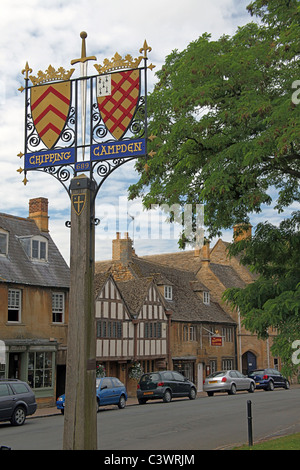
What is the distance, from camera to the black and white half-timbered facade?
3394 centimetres

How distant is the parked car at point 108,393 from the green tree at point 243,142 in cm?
1211

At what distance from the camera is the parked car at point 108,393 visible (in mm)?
25300

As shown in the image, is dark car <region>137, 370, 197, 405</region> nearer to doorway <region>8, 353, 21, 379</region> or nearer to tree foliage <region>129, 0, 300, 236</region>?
doorway <region>8, 353, 21, 379</region>

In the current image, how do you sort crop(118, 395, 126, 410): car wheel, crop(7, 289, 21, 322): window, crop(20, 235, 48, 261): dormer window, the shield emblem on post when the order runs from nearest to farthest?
the shield emblem on post
crop(118, 395, 126, 410): car wheel
crop(7, 289, 21, 322): window
crop(20, 235, 48, 261): dormer window

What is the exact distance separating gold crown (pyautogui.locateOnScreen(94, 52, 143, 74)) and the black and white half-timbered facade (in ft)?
79.2

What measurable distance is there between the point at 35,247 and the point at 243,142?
20071 millimetres

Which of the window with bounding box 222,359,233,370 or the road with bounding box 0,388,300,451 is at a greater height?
the window with bounding box 222,359,233,370


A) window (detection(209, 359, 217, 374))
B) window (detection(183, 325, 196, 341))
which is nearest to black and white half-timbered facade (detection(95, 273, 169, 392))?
window (detection(183, 325, 196, 341))

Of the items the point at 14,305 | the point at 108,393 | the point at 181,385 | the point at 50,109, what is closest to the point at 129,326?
the point at 181,385

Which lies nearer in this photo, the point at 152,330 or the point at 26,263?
the point at 26,263

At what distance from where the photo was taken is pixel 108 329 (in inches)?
1341

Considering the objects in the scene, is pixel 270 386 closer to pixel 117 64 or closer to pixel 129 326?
pixel 129 326

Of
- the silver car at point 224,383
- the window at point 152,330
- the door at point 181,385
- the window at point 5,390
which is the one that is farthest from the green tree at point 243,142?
the window at point 152,330
